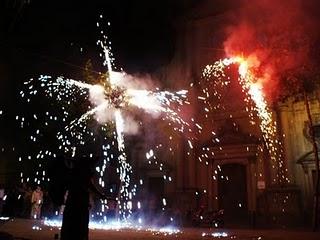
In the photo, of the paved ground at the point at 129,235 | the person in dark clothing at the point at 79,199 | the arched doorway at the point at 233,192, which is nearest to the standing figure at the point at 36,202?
the paved ground at the point at 129,235

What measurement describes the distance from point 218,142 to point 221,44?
5.66 meters

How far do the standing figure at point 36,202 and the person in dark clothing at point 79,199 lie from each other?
12549mm

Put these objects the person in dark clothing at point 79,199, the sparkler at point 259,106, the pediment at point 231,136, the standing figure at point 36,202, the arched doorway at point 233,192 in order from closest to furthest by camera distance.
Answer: the person in dark clothing at point 79,199, the standing figure at point 36,202, the sparkler at point 259,106, the pediment at point 231,136, the arched doorway at point 233,192

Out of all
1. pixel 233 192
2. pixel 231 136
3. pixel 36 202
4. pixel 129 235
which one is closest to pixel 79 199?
pixel 129 235

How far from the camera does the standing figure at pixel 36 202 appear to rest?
19234 mm

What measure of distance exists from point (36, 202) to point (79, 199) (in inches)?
518

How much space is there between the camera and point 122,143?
26.2m

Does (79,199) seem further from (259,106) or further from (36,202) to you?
(259,106)

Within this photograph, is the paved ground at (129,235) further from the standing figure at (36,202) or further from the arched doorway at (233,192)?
the arched doorway at (233,192)

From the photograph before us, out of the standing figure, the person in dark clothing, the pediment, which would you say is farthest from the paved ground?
the pediment

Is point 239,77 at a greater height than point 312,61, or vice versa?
point 239,77

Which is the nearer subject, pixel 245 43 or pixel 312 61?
pixel 312 61

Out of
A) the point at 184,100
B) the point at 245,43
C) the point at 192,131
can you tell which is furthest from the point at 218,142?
the point at 245,43

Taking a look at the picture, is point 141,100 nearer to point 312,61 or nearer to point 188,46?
point 188,46
